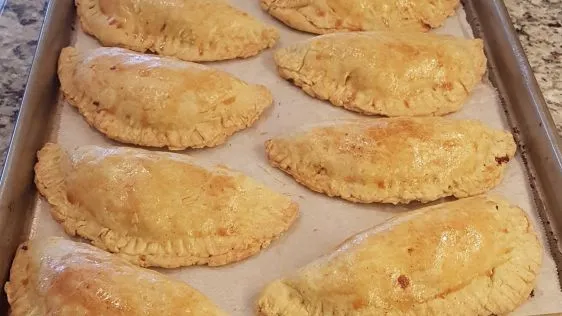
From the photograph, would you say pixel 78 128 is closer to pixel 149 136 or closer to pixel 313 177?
pixel 149 136

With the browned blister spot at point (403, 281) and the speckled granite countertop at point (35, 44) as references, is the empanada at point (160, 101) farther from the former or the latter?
the browned blister spot at point (403, 281)

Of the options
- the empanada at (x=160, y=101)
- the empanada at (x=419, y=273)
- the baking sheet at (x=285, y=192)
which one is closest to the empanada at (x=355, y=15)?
the baking sheet at (x=285, y=192)

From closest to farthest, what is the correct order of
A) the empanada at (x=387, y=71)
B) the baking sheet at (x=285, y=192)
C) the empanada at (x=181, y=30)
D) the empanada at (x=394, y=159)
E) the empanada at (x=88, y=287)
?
the empanada at (x=88, y=287)
the baking sheet at (x=285, y=192)
the empanada at (x=394, y=159)
the empanada at (x=387, y=71)
the empanada at (x=181, y=30)

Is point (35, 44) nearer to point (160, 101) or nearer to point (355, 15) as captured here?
point (160, 101)

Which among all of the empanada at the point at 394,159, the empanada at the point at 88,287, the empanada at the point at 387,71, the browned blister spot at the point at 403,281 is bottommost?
the empanada at the point at 88,287

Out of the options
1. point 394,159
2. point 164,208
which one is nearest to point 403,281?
point 394,159

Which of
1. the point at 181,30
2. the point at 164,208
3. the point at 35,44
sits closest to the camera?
the point at 164,208

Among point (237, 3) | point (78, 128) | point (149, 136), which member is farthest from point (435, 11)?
point (78, 128)
